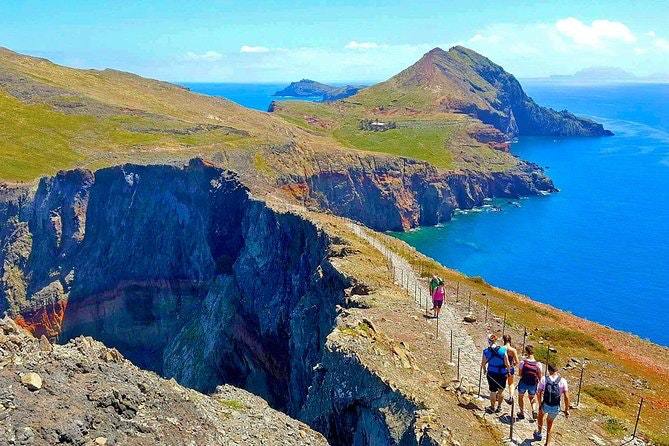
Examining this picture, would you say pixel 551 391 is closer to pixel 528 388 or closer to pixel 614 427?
pixel 528 388

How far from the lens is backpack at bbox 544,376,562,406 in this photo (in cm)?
2036

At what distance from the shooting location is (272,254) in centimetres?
6725

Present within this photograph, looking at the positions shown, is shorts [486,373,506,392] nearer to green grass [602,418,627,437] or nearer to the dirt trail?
the dirt trail

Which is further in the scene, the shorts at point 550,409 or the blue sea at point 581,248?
the blue sea at point 581,248

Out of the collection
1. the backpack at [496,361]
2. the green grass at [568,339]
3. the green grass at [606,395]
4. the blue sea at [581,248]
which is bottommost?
the blue sea at [581,248]

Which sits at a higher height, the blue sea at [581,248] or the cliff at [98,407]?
the cliff at [98,407]

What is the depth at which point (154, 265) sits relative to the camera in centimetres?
9375

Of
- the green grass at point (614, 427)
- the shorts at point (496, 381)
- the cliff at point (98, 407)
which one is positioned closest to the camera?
the cliff at point (98, 407)

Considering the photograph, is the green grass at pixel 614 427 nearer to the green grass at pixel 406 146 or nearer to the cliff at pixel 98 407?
the cliff at pixel 98 407

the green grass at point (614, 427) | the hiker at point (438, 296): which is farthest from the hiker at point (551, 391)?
the hiker at point (438, 296)

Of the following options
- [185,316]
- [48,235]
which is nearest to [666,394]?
[185,316]

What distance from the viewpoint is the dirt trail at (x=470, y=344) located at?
23.2 meters

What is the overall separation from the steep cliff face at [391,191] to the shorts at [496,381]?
10280 cm

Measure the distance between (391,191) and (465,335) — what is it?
120 meters
